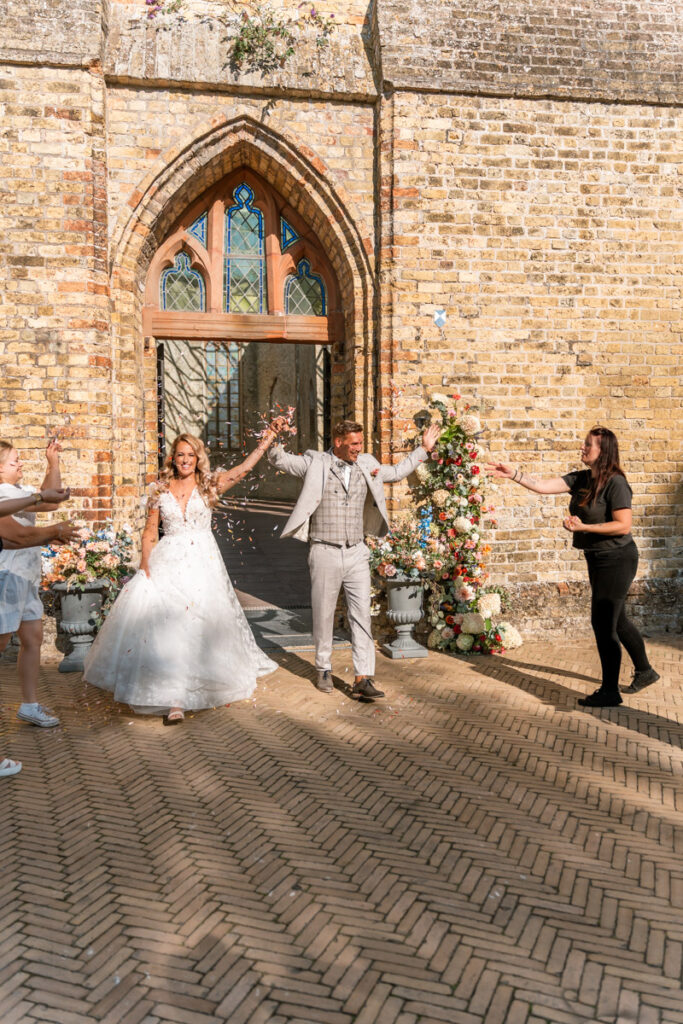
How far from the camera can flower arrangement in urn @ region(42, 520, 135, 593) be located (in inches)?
264

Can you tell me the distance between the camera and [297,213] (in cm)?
802

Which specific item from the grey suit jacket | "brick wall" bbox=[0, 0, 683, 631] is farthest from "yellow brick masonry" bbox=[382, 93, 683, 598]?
the grey suit jacket

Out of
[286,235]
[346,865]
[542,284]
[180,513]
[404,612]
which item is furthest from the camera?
[286,235]

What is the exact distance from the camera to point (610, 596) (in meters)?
5.54

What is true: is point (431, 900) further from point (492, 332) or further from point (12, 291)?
point (12, 291)

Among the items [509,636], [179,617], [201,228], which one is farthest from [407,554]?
[201,228]

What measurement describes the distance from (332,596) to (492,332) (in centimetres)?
331

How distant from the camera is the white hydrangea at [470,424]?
7.23m

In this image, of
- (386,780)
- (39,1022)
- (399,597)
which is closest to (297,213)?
(399,597)

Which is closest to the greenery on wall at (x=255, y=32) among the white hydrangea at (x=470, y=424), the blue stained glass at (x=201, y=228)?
the blue stained glass at (x=201, y=228)

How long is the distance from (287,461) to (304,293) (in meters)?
3.11

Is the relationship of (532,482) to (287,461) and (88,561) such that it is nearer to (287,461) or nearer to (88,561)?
(287,461)

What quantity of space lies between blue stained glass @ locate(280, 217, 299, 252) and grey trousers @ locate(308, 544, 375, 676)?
3801 mm

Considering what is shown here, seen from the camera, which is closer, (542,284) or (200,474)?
(200,474)
